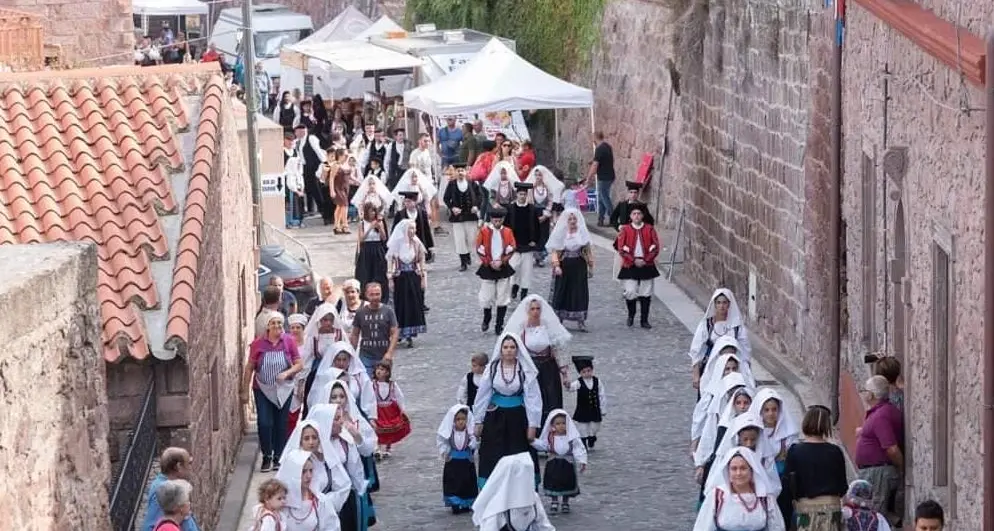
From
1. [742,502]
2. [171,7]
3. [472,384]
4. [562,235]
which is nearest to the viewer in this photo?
[742,502]

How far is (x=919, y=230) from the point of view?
547 inches

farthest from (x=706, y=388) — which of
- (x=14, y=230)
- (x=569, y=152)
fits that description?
(x=569, y=152)

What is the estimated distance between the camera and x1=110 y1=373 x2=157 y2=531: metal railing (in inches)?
459

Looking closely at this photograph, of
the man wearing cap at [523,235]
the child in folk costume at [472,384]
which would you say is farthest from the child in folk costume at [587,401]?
the man wearing cap at [523,235]

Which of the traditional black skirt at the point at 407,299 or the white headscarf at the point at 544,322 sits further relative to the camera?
the traditional black skirt at the point at 407,299

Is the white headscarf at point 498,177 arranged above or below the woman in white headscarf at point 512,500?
above

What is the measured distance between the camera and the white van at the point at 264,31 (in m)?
47.8

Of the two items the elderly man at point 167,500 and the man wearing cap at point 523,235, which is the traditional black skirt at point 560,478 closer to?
the elderly man at point 167,500

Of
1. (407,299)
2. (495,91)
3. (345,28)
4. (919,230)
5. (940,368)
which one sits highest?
(919,230)

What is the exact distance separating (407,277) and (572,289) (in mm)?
1768

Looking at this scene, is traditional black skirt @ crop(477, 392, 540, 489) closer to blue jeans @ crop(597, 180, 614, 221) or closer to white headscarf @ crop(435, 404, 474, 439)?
white headscarf @ crop(435, 404, 474, 439)

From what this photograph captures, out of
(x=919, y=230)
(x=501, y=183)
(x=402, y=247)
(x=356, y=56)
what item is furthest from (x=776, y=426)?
(x=356, y=56)

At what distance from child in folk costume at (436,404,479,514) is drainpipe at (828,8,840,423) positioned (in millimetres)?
3798

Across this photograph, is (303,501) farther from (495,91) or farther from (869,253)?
(495,91)
